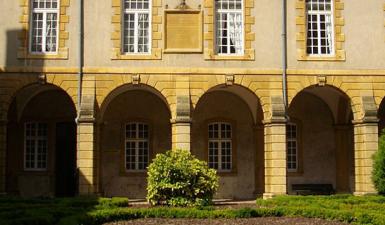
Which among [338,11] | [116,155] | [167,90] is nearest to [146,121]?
[116,155]

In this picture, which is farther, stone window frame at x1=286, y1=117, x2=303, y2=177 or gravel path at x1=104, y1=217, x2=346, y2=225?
stone window frame at x1=286, y1=117, x2=303, y2=177

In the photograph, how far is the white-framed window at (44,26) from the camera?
63.0 feet

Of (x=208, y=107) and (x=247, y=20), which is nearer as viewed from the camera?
(x=247, y=20)

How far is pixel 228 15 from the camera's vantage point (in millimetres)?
19672

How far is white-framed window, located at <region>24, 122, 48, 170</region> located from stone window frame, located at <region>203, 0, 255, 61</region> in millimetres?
6790

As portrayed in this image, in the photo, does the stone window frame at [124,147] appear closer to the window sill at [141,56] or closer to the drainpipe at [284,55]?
the window sill at [141,56]

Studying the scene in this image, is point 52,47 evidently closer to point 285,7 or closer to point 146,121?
point 146,121

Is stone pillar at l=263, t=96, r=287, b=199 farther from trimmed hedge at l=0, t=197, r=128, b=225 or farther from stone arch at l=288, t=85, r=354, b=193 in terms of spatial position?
trimmed hedge at l=0, t=197, r=128, b=225

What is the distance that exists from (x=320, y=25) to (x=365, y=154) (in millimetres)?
4419

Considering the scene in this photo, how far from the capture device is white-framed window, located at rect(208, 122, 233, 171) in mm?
21781

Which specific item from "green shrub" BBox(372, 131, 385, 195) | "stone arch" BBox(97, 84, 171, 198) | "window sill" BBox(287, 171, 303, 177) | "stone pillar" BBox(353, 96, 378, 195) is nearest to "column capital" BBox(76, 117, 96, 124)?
"stone arch" BBox(97, 84, 171, 198)

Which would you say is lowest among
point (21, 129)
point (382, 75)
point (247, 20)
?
point (21, 129)

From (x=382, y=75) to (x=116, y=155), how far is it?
30.7 ft

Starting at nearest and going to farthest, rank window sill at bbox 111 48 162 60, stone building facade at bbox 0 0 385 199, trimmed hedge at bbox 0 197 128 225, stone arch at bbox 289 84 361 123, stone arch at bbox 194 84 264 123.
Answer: trimmed hedge at bbox 0 197 128 225 → stone building facade at bbox 0 0 385 199 → window sill at bbox 111 48 162 60 → stone arch at bbox 289 84 361 123 → stone arch at bbox 194 84 264 123
